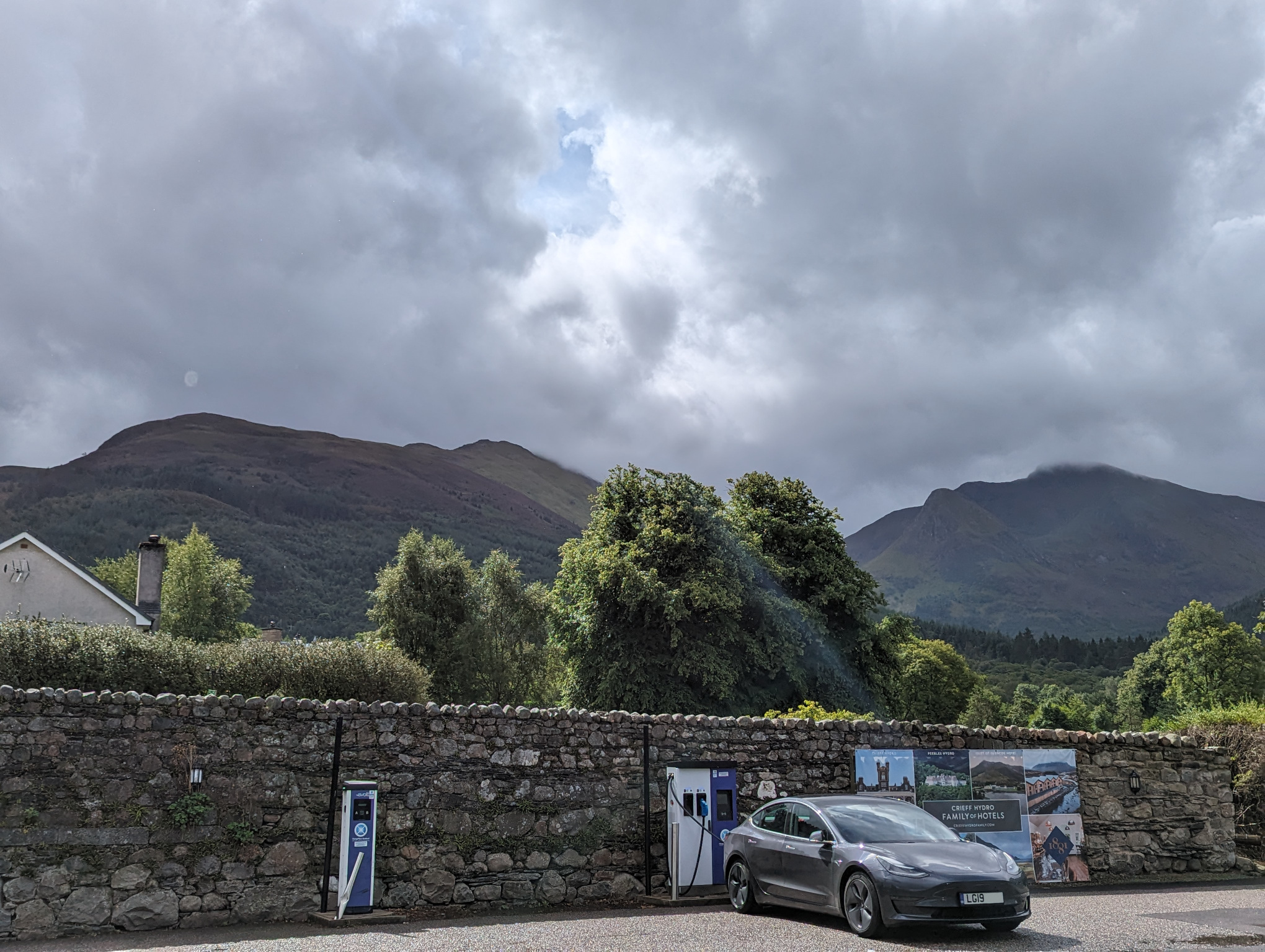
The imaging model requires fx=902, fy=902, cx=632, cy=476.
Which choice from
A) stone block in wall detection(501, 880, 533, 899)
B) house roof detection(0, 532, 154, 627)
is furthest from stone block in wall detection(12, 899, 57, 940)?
house roof detection(0, 532, 154, 627)

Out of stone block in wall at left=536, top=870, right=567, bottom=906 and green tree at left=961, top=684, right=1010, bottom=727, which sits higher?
stone block in wall at left=536, top=870, right=567, bottom=906

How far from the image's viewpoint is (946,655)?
7700cm

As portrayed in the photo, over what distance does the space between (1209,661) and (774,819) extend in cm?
5348

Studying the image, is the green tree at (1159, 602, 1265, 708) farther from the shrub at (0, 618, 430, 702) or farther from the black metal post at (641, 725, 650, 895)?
the black metal post at (641, 725, 650, 895)

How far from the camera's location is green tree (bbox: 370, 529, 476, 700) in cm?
4003

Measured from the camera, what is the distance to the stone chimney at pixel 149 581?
28.0 meters

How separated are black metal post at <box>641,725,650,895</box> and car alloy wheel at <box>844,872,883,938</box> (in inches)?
149

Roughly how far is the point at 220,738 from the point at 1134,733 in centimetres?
1471

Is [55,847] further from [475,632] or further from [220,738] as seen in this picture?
[475,632]

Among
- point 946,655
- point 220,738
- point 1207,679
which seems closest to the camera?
point 220,738

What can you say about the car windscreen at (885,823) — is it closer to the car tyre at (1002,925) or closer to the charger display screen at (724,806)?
the car tyre at (1002,925)

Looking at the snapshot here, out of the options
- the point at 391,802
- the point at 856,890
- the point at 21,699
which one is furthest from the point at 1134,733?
the point at 21,699

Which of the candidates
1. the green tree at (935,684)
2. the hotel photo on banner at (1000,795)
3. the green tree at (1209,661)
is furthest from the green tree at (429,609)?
the green tree at (1209,661)

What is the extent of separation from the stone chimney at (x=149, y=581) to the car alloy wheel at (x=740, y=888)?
2267 cm
